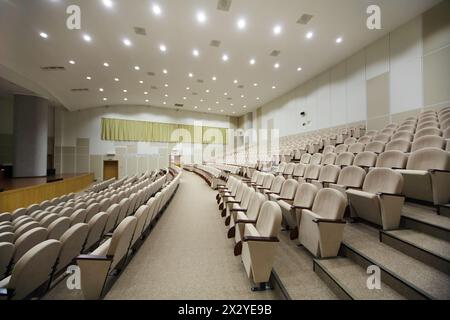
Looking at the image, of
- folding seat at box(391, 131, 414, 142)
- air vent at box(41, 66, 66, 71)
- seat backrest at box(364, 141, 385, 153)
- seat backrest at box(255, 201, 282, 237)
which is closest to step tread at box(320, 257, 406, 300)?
seat backrest at box(255, 201, 282, 237)

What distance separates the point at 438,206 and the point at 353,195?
0.60 meters

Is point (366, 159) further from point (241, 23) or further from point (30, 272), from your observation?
point (241, 23)

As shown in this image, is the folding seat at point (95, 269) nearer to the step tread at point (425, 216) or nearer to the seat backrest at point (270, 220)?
the seat backrest at point (270, 220)

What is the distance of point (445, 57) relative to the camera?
4.11 metres

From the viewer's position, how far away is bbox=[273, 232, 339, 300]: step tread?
4.05 feet

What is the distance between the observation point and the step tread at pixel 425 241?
1206 millimetres

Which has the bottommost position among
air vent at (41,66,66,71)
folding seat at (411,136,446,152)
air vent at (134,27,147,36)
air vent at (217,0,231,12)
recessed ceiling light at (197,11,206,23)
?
folding seat at (411,136,446,152)

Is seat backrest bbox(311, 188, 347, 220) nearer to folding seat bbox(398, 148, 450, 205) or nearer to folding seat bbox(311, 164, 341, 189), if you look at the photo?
folding seat bbox(311, 164, 341, 189)

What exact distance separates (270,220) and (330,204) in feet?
1.87

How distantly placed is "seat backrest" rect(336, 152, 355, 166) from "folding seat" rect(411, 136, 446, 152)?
0.70 meters

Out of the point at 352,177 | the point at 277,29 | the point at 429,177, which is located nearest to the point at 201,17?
the point at 277,29

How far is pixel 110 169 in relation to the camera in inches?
440
